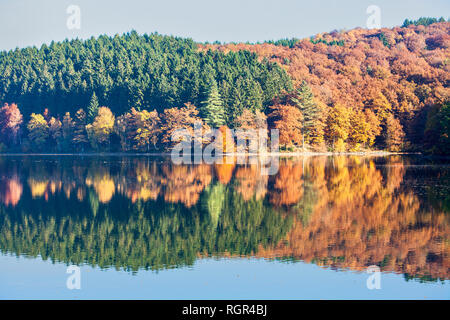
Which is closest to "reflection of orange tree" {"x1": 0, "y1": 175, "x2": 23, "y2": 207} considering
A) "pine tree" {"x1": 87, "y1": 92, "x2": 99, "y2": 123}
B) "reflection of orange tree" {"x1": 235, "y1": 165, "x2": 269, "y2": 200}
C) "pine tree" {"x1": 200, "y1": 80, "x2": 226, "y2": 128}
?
"reflection of orange tree" {"x1": 235, "y1": 165, "x2": 269, "y2": 200}

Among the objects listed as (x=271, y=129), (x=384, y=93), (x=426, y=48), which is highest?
(x=426, y=48)

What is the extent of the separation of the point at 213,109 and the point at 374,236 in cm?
5357

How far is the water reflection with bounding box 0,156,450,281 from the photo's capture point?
46.8ft

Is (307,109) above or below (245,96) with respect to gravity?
below

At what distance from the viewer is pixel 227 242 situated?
15.8 meters

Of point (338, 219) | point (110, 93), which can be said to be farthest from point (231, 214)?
point (110, 93)

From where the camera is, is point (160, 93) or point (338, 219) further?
point (160, 93)

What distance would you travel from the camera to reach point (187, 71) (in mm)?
79625

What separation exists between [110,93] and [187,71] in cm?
1529

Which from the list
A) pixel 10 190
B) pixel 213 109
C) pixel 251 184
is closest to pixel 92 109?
pixel 213 109

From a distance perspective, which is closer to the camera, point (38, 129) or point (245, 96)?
point (245, 96)

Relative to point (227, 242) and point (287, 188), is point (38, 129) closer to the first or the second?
point (287, 188)

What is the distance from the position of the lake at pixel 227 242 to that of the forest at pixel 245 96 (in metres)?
34.0
